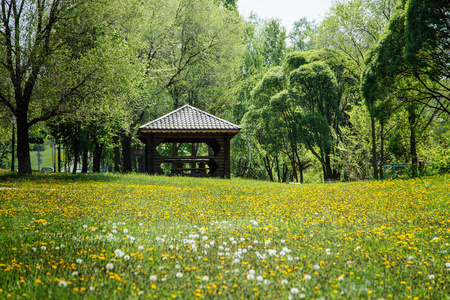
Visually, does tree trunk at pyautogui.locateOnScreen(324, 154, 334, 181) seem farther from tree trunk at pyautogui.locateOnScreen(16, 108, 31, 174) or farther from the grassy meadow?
tree trunk at pyautogui.locateOnScreen(16, 108, 31, 174)

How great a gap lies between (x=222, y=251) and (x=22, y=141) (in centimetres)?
1718

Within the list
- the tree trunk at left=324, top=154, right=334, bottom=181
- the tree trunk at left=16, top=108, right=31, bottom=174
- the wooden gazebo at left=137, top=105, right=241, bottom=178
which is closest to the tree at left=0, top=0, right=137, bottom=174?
the tree trunk at left=16, top=108, right=31, bottom=174

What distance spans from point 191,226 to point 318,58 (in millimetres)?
26706

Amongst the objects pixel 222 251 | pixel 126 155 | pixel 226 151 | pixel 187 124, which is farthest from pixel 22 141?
pixel 222 251

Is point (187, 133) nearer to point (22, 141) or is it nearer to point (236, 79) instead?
point (22, 141)

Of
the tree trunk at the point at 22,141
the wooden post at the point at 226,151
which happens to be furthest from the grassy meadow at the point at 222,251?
the wooden post at the point at 226,151

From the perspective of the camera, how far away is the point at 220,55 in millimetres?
33812

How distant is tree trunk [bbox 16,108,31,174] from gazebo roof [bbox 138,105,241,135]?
6.55 m

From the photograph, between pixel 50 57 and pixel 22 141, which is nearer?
pixel 50 57

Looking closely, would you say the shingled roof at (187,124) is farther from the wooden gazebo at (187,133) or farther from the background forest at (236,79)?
the background forest at (236,79)

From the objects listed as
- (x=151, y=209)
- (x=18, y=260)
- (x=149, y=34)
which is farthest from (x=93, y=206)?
(x=149, y=34)

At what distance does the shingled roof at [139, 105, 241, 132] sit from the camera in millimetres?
24234

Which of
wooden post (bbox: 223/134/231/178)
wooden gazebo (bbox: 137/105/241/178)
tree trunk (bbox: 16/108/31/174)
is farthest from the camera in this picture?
wooden post (bbox: 223/134/231/178)

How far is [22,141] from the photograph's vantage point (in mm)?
19391
